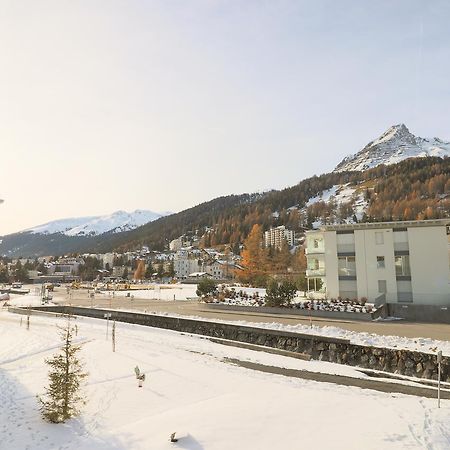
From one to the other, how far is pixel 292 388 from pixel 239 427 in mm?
4960

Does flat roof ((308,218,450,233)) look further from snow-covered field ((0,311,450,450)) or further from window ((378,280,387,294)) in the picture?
snow-covered field ((0,311,450,450))

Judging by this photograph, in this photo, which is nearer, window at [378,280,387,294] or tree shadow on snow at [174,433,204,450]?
tree shadow on snow at [174,433,204,450]

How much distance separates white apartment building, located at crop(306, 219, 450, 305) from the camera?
3769 cm

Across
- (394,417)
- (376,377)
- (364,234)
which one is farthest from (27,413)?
(364,234)

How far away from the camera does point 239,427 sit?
11.4 metres

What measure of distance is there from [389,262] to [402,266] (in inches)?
47.4

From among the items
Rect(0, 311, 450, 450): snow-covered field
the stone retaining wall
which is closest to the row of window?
the stone retaining wall

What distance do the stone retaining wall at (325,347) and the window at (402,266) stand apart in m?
17.9

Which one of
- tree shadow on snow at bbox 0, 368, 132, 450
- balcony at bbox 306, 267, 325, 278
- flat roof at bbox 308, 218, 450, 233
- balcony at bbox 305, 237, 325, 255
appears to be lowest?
tree shadow on snow at bbox 0, 368, 132, 450

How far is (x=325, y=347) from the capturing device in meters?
24.2

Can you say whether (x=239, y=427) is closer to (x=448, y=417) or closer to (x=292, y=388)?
(x=292, y=388)

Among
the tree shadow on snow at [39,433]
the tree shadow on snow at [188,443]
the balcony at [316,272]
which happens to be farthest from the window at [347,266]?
the tree shadow on snow at [188,443]

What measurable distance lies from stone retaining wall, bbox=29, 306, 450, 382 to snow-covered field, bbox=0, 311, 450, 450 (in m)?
2.24

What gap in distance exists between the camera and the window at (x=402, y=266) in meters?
38.6
